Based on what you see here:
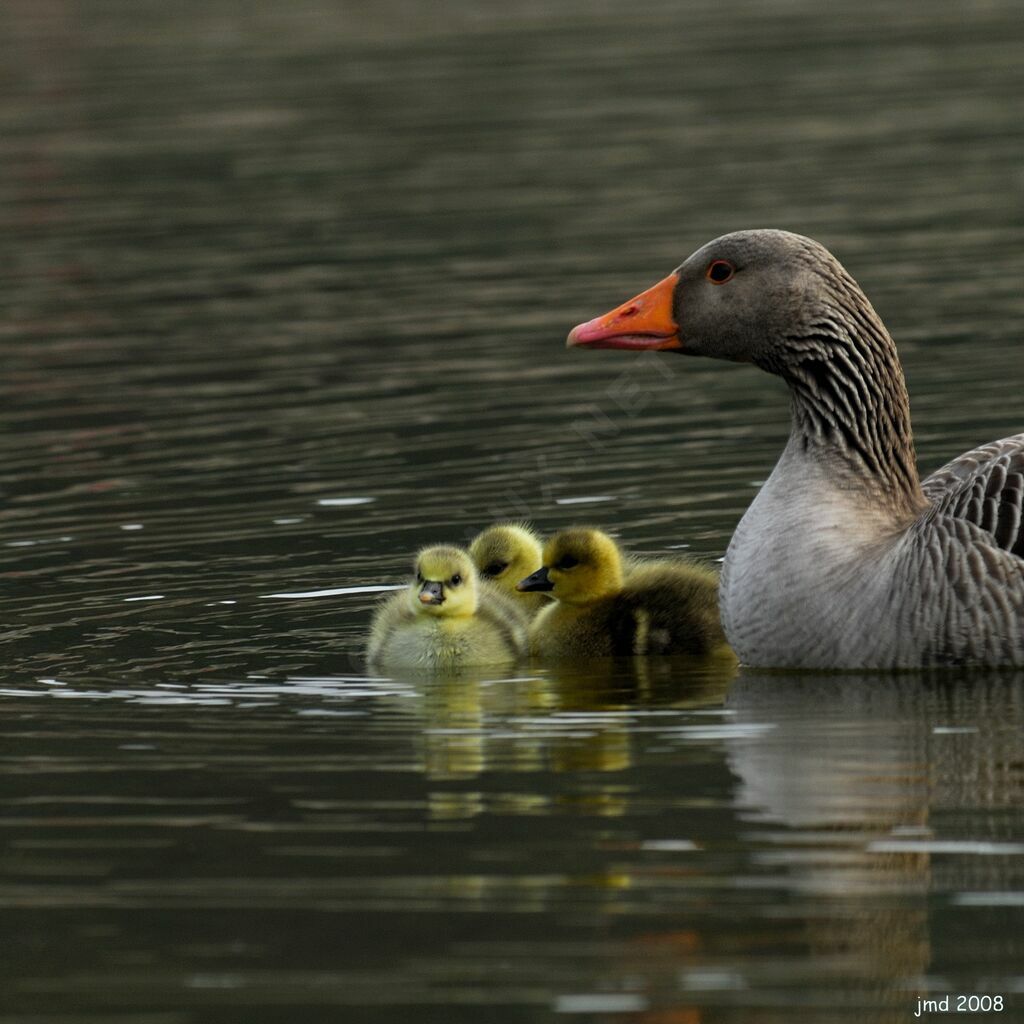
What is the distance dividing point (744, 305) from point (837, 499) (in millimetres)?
989

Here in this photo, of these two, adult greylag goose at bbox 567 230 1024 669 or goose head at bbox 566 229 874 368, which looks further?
goose head at bbox 566 229 874 368

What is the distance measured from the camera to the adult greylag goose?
9.77m

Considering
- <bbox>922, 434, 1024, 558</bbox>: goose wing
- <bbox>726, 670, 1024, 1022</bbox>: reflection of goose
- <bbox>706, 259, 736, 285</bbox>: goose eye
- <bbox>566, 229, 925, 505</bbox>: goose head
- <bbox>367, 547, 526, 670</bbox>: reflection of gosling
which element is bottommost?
<bbox>726, 670, 1024, 1022</bbox>: reflection of goose

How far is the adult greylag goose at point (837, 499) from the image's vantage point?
32.1ft

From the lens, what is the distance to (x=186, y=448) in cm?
1530

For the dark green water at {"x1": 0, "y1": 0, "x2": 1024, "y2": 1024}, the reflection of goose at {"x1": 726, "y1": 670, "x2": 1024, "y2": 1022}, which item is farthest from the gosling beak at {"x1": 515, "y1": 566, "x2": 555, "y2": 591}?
the reflection of goose at {"x1": 726, "y1": 670, "x2": 1024, "y2": 1022}

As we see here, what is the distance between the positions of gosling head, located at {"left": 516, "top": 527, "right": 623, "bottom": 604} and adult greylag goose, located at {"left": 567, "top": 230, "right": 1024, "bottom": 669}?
0.65 metres

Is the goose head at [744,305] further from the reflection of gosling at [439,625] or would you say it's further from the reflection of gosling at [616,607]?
the reflection of gosling at [439,625]

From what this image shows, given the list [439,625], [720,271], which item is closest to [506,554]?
[439,625]

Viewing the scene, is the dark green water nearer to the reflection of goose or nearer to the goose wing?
the reflection of goose

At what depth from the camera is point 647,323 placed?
1069 centimetres

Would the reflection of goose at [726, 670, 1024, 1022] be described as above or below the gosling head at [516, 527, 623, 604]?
below

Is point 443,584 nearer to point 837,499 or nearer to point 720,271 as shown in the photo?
point 837,499

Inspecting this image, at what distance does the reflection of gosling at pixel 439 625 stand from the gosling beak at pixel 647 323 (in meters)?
1.24
